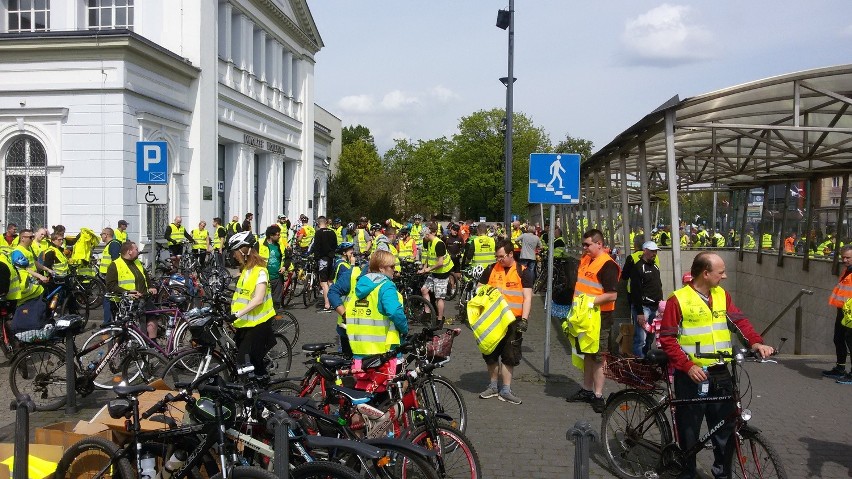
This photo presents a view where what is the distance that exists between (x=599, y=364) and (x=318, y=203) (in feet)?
134

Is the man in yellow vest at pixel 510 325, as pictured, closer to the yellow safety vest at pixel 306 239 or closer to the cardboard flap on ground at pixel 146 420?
the cardboard flap on ground at pixel 146 420

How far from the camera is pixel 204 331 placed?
27.9ft

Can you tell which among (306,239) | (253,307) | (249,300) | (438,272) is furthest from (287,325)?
(306,239)

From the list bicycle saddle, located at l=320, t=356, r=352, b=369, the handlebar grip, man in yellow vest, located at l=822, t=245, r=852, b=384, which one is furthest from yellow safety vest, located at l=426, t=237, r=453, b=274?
the handlebar grip

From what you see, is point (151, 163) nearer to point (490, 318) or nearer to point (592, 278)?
point (490, 318)

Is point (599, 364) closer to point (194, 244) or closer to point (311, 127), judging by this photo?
point (194, 244)

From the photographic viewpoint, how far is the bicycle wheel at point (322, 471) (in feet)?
12.5

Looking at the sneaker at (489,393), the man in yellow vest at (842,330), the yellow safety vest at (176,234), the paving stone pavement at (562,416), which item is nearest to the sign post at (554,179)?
the paving stone pavement at (562,416)

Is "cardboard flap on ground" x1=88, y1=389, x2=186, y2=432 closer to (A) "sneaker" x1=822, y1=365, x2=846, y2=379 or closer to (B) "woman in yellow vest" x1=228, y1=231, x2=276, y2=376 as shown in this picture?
(B) "woman in yellow vest" x1=228, y1=231, x2=276, y2=376

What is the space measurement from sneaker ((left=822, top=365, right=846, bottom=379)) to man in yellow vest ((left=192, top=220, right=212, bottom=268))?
56.3 ft

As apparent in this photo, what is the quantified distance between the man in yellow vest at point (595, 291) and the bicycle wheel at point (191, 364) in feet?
12.3

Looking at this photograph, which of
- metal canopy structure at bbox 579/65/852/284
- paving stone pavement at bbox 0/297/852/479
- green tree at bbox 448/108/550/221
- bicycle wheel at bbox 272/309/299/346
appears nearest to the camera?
paving stone pavement at bbox 0/297/852/479

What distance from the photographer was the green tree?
71.2 m

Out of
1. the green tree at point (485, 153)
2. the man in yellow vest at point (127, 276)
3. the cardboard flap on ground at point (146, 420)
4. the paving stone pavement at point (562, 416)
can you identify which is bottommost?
the paving stone pavement at point (562, 416)
